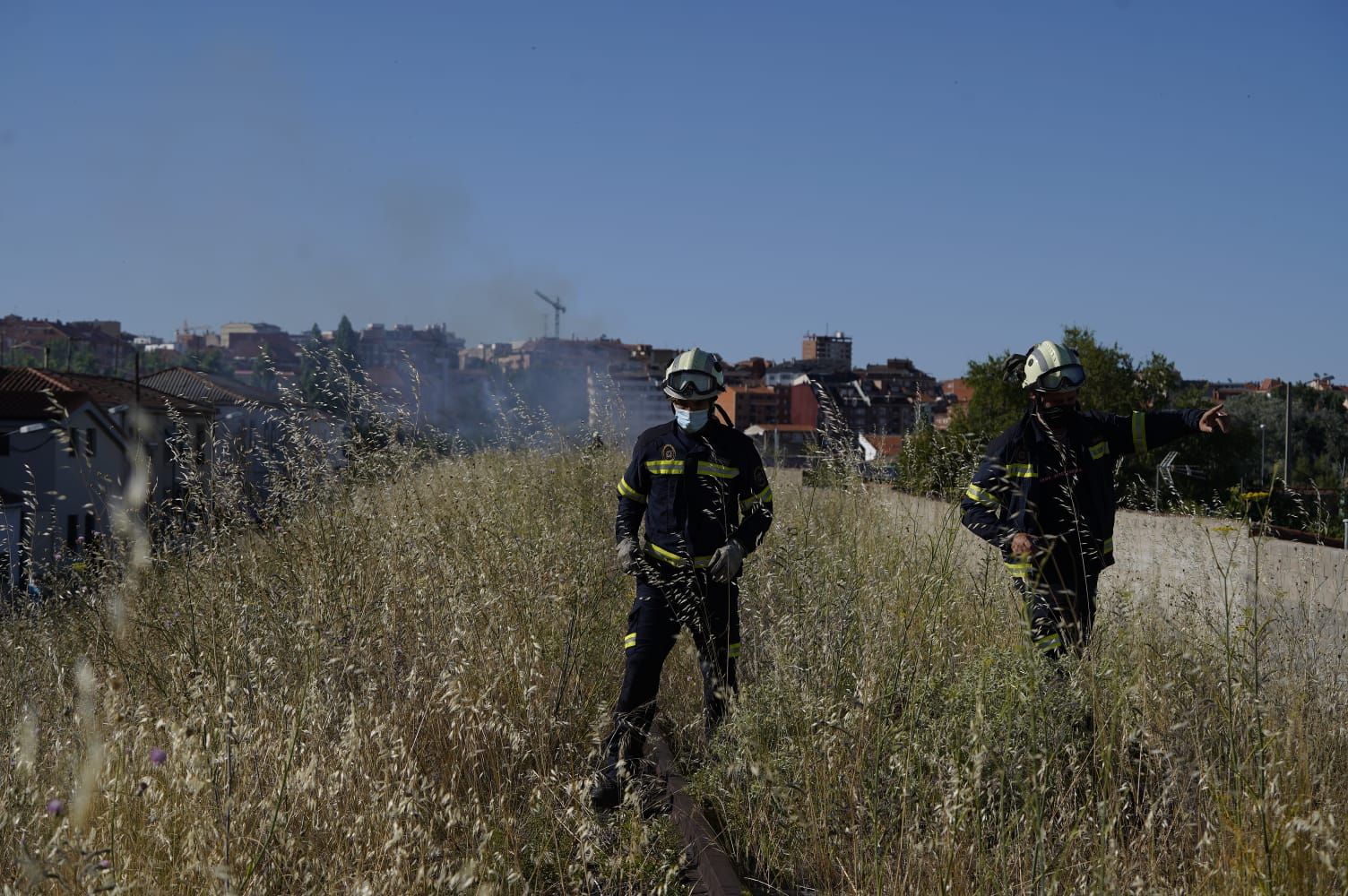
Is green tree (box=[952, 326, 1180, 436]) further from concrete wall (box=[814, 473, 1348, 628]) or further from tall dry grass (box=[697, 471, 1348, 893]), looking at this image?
tall dry grass (box=[697, 471, 1348, 893])

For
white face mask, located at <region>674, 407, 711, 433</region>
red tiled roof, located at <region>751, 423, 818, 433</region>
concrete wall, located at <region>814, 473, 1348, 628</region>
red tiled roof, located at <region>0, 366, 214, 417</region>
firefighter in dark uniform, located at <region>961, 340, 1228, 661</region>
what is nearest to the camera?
concrete wall, located at <region>814, 473, 1348, 628</region>

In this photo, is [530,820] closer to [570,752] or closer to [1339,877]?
[570,752]

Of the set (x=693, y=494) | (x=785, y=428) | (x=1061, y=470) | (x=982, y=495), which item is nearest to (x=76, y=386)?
(x=785, y=428)

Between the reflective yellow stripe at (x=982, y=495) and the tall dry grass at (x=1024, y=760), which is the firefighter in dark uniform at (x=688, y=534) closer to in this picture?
the tall dry grass at (x=1024, y=760)

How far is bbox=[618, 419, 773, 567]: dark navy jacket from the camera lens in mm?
5457

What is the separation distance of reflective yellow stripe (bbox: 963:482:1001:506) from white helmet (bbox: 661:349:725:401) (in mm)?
1294

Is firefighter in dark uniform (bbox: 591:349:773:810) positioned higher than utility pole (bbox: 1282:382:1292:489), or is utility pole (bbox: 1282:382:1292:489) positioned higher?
utility pole (bbox: 1282:382:1292:489)

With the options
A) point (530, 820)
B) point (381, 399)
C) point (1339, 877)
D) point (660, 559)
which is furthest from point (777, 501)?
point (1339, 877)

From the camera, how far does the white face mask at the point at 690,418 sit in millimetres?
5590

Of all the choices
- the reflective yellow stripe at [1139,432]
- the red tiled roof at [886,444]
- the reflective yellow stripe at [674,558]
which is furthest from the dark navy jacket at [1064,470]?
the red tiled roof at [886,444]

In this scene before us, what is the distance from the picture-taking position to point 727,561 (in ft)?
17.1

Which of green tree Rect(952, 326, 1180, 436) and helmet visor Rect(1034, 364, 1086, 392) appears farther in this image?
green tree Rect(952, 326, 1180, 436)

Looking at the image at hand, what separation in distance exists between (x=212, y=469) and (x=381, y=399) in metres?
1.38

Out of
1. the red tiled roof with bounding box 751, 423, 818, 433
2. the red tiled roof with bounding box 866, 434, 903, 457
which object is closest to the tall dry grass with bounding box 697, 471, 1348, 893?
the red tiled roof with bounding box 866, 434, 903, 457
